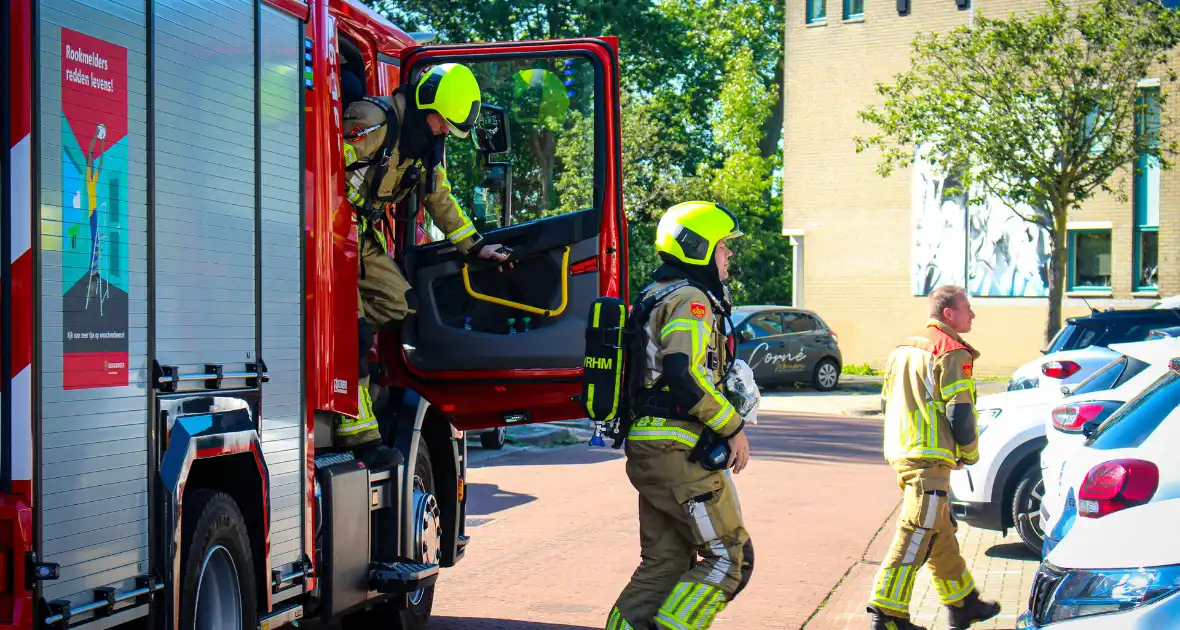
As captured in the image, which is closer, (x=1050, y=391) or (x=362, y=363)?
(x=362, y=363)

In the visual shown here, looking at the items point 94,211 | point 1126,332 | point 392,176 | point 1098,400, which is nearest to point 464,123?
point 392,176

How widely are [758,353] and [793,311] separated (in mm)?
1545

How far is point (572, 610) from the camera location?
25.6 feet

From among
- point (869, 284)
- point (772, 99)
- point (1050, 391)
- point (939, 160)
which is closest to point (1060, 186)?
point (939, 160)

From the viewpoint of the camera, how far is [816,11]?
36219mm

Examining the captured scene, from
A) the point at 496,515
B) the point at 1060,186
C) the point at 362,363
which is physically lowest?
the point at 496,515

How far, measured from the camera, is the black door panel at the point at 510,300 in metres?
6.90

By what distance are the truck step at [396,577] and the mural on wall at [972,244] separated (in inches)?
1103

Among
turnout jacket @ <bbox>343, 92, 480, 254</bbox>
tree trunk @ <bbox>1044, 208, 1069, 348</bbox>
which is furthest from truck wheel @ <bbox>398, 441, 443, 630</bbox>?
tree trunk @ <bbox>1044, 208, 1069, 348</bbox>

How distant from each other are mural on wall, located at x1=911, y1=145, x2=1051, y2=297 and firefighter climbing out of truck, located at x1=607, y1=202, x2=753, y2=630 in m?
28.3

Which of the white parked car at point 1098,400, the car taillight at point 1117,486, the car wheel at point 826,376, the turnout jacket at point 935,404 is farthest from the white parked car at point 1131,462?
the car wheel at point 826,376

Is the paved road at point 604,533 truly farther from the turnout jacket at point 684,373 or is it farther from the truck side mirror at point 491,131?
the truck side mirror at point 491,131

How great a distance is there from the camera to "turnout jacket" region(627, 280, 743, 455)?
5.25 m

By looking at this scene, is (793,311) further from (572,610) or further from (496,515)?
(572,610)
